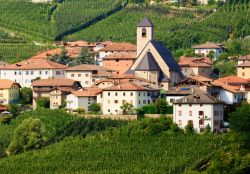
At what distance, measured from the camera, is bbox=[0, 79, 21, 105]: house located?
76.9 meters

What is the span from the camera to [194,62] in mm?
81438

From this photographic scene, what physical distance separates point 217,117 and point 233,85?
9442 millimetres

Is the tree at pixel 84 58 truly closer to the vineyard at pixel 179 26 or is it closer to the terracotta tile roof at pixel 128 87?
the vineyard at pixel 179 26

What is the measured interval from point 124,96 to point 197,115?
6.43 m

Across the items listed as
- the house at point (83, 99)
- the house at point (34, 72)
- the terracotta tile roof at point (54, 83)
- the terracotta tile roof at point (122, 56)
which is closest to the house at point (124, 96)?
the house at point (83, 99)

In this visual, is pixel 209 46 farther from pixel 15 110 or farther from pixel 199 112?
pixel 199 112

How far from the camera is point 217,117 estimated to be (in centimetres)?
6438

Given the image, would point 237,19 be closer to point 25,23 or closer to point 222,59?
point 222,59

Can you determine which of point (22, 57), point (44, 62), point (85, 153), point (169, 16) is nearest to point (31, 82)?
point (44, 62)

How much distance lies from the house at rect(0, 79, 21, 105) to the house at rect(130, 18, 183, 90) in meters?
7.77

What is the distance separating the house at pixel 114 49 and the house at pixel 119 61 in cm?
284

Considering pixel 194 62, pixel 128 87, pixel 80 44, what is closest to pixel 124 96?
pixel 128 87

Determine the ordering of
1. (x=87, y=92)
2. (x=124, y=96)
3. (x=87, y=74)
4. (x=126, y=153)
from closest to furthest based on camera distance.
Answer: (x=126, y=153), (x=124, y=96), (x=87, y=92), (x=87, y=74)

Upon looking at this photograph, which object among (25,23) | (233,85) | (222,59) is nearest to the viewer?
(233,85)
